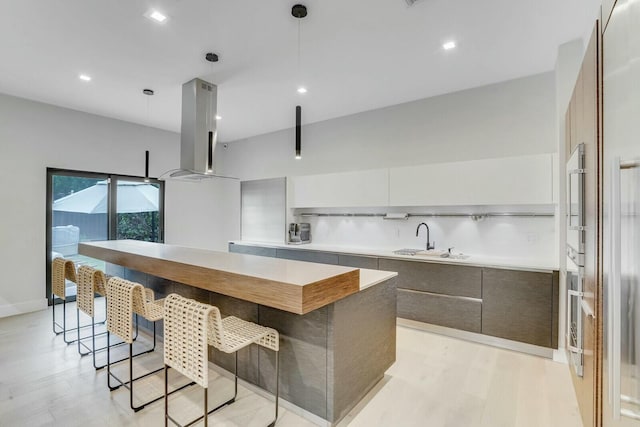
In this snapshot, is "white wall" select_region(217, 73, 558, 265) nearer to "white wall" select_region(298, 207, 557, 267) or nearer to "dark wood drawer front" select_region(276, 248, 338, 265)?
"white wall" select_region(298, 207, 557, 267)

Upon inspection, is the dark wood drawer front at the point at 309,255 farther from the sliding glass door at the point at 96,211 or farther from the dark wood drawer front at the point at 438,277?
the sliding glass door at the point at 96,211

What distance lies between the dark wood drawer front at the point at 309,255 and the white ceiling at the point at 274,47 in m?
2.18

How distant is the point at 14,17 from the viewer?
8.16 feet

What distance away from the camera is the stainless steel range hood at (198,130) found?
11.5ft

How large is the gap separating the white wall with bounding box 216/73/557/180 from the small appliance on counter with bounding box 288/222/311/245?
92 centimetres

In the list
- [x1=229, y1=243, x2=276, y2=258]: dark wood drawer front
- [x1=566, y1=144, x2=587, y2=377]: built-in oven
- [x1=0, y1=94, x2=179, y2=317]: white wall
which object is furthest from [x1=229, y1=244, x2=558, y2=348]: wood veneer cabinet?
[x1=0, y1=94, x2=179, y2=317]: white wall

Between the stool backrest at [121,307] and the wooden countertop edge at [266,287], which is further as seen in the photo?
the stool backrest at [121,307]

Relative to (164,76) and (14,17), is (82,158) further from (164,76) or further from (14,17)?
(14,17)

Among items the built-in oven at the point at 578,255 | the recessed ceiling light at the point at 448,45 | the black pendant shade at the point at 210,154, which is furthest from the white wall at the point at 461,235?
the black pendant shade at the point at 210,154

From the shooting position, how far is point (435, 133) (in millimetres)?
4078

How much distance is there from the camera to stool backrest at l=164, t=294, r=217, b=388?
1.68 m

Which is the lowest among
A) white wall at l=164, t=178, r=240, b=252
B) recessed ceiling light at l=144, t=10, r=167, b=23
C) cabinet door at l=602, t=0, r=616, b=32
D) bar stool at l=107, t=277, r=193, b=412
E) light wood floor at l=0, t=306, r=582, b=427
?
light wood floor at l=0, t=306, r=582, b=427

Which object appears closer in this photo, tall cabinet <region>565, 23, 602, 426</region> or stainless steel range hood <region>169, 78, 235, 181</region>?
tall cabinet <region>565, 23, 602, 426</region>

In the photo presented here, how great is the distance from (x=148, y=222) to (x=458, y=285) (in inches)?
205
